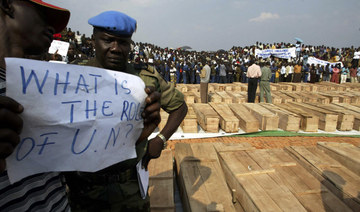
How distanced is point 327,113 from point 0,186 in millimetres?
6793

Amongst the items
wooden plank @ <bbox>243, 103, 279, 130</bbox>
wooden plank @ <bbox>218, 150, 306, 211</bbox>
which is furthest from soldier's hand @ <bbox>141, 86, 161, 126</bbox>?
wooden plank @ <bbox>243, 103, 279, 130</bbox>

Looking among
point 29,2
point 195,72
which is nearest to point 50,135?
point 29,2

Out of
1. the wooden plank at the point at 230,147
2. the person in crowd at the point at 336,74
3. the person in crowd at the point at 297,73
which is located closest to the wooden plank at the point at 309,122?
the wooden plank at the point at 230,147

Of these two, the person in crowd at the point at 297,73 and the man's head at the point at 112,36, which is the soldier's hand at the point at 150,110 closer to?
the man's head at the point at 112,36

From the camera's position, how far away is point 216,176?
8.16 feet

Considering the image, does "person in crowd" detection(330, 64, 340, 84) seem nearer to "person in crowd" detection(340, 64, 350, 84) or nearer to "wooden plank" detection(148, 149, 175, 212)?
"person in crowd" detection(340, 64, 350, 84)

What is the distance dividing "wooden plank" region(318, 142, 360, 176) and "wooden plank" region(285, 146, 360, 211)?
154mm

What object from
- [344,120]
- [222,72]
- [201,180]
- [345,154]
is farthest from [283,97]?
[201,180]

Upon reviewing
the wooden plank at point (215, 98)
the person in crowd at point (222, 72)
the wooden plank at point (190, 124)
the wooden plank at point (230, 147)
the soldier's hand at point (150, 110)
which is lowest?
the wooden plank at point (190, 124)

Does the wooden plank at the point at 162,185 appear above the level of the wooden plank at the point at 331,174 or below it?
below

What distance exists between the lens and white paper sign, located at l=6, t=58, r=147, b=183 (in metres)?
0.80

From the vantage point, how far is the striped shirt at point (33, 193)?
873 millimetres

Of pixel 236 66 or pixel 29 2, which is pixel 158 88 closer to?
pixel 29 2

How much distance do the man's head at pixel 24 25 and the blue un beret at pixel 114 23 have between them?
14.0 inches
